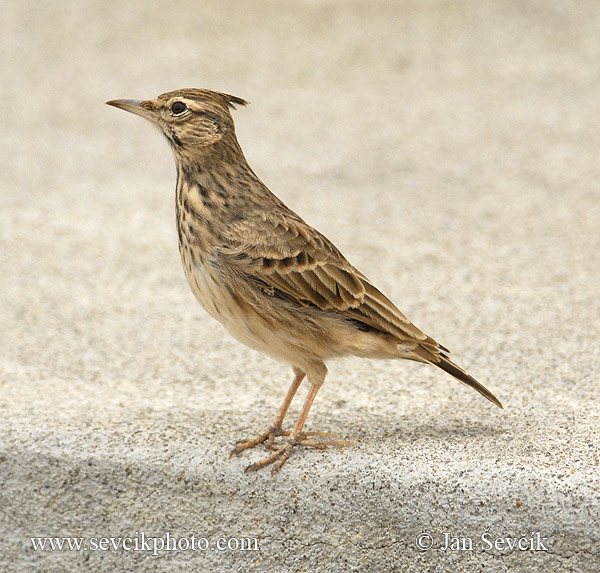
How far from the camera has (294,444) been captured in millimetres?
4133

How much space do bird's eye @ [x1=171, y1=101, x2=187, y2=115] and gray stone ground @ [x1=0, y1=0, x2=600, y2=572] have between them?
1468 millimetres

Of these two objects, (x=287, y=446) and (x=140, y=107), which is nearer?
(x=287, y=446)

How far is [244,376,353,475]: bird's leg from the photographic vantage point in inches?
159

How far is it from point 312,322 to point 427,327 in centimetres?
191

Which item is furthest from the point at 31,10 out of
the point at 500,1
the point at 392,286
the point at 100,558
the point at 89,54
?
the point at 100,558

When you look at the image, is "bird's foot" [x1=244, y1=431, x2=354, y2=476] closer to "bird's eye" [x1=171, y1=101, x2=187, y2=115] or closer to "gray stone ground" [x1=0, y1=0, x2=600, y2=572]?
"gray stone ground" [x1=0, y1=0, x2=600, y2=572]

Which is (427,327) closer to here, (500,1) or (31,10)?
(500,1)

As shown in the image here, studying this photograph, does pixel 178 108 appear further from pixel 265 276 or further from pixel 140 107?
pixel 265 276

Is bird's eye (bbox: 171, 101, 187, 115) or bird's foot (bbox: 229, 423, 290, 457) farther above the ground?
bird's eye (bbox: 171, 101, 187, 115)

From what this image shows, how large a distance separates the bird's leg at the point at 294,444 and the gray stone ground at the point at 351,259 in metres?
0.06

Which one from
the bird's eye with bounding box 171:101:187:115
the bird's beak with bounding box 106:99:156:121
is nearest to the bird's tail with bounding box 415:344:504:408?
the bird's eye with bounding box 171:101:187:115

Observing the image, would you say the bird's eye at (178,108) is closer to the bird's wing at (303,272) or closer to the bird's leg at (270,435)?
the bird's wing at (303,272)

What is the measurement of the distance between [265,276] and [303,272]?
179 mm

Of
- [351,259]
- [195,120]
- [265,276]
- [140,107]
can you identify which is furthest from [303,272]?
[351,259]
